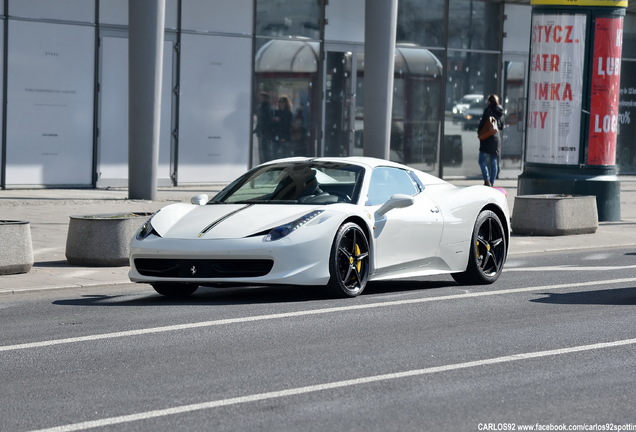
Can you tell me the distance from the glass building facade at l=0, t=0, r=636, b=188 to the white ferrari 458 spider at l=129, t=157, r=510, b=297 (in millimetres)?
12227

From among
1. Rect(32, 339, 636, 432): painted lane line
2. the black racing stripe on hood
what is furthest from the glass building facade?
Rect(32, 339, 636, 432): painted lane line

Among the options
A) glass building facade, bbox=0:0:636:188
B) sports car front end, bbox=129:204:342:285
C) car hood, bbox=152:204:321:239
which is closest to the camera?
sports car front end, bbox=129:204:342:285

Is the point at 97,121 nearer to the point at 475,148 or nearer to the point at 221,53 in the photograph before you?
the point at 221,53

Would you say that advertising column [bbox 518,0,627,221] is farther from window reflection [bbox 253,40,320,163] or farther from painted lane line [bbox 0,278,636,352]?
window reflection [bbox 253,40,320,163]

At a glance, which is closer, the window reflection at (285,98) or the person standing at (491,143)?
the person standing at (491,143)

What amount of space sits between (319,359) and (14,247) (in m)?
5.34

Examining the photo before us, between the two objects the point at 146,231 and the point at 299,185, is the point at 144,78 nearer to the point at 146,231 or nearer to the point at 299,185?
the point at 299,185

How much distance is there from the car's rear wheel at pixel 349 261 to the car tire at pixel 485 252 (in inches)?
59.7

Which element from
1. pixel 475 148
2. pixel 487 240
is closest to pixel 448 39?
pixel 475 148

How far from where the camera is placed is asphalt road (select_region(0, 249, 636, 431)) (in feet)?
20.4

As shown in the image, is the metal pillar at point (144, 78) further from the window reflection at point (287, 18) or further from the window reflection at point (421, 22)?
the window reflection at point (421, 22)

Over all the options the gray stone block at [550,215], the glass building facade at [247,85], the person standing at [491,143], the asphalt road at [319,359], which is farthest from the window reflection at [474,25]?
the asphalt road at [319,359]

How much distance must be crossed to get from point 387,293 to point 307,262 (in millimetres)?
1322

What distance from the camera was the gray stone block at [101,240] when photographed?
13.2 meters
